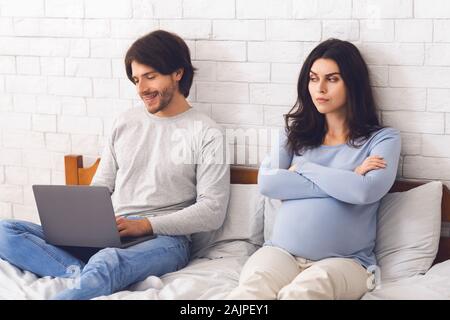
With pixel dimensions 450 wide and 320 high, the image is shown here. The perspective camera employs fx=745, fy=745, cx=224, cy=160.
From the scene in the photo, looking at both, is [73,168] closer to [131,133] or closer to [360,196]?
[131,133]

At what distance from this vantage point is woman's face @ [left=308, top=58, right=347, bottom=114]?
2186 millimetres

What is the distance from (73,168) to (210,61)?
65cm

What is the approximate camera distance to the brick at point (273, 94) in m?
2.39

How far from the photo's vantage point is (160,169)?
2363 millimetres

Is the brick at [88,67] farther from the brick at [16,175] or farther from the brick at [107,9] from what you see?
the brick at [16,175]

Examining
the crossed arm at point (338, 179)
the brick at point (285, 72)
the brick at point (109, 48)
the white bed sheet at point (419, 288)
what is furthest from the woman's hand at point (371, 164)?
the brick at point (109, 48)

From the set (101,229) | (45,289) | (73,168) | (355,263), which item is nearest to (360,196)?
(355,263)

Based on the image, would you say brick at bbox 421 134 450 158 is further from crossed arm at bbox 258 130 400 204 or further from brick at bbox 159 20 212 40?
brick at bbox 159 20 212 40

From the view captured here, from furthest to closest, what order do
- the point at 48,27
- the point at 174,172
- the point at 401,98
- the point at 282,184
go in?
1. the point at 48,27
2. the point at 174,172
3. the point at 401,98
4. the point at 282,184

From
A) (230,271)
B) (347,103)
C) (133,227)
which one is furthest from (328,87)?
(133,227)

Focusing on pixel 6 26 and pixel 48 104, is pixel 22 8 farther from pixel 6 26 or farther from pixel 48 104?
pixel 48 104

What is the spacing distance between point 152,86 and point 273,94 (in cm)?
39

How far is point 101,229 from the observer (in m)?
2.11

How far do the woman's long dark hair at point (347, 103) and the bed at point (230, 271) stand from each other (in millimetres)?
227
